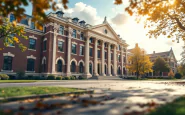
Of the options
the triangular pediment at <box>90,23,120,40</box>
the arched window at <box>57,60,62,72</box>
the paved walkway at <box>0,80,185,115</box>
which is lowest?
the paved walkway at <box>0,80,185,115</box>

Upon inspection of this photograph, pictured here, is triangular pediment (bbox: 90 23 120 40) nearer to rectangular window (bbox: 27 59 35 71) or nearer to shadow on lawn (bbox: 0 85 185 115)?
rectangular window (bbox: 27 59 35 71)

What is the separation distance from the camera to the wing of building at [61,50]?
26.0 metres

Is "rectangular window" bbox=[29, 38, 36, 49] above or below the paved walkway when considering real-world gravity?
above

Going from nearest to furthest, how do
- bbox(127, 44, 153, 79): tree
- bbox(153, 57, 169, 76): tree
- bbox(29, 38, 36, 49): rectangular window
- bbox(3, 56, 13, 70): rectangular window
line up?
bbox(3, 56, 13, 70): rectangular window, bbox(29, 38, 36, 49): rectangular window, bbox(127, 44, 153, 79): tree, bbox(153, 57, 169, 76): tree

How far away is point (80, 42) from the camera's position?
33.7 meters

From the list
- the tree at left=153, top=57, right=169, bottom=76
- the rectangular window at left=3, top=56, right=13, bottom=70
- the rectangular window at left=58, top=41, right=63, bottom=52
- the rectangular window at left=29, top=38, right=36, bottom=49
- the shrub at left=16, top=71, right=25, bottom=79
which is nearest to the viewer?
the rectangular window at left=3, top=56, right=13, bottom=70

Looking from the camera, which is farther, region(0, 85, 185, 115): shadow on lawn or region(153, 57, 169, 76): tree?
region(153, 57, 169, 76): tree

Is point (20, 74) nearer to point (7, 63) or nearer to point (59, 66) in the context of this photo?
point (7, 63)

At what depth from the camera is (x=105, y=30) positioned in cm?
4028

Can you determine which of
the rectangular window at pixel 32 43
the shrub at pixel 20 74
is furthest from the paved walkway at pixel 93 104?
the rectangular window at pixel 32 43

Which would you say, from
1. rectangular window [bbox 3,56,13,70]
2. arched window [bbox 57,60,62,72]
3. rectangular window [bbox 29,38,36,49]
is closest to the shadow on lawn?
rectangular window [bbox 3,56,13,70]

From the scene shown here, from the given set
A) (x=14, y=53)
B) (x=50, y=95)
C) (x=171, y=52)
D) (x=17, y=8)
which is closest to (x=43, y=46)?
(x=14, y=53)

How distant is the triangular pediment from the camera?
3647 cm

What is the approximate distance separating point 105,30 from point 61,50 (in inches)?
621
